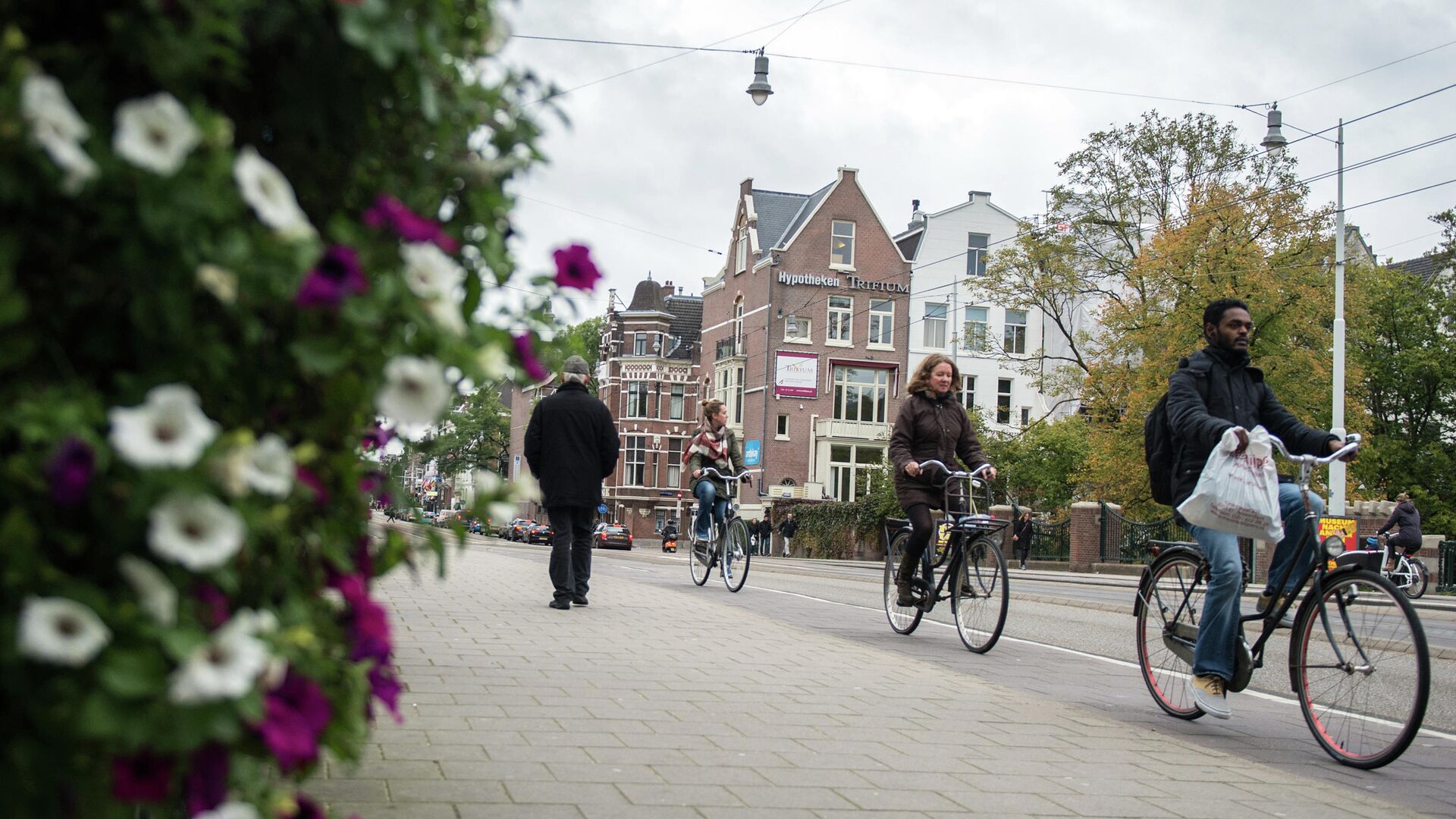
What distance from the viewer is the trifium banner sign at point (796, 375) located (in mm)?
59969

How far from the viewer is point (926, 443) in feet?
31.6

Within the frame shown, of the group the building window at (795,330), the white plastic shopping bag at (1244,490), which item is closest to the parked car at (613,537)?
the building window at (795,330)

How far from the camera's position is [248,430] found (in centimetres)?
164

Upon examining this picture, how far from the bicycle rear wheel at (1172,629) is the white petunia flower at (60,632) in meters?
5.82

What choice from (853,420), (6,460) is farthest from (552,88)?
(853,420)

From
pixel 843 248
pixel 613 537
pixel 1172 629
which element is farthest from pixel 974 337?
pixel 1172 629

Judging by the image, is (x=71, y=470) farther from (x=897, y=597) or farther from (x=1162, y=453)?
(x=897, y=597)

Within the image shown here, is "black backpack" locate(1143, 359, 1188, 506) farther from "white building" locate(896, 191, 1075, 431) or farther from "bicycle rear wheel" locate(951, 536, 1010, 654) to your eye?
"white building" locate(896, 191, 1075, 431)

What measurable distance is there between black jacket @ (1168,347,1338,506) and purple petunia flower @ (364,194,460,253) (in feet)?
16.1

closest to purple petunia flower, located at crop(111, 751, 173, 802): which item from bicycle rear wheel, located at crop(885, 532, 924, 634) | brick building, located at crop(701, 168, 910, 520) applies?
bicycle rear wheel, located at crop(885, 532, 924, 634)

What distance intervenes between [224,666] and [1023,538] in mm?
40491

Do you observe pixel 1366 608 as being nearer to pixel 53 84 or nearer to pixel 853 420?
pixel 53 84

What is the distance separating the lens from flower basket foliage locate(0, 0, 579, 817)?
1.46 meters

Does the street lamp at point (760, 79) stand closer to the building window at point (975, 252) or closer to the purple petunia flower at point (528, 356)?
the purple petunia flower at point (528, 356)
